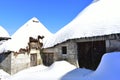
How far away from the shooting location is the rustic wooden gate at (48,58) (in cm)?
1843

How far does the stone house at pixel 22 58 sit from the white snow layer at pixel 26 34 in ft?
1.44

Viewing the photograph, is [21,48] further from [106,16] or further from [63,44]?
[106,16]

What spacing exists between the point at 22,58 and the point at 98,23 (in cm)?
780

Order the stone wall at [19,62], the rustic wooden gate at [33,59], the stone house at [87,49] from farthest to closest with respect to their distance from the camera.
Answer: the rustic wooden gate at [33,59], the stone wall at [19,62], the stone house at [87,49]

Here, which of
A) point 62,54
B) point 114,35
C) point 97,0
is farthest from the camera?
point 97,0

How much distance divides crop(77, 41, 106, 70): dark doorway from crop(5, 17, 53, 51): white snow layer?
5.72 m

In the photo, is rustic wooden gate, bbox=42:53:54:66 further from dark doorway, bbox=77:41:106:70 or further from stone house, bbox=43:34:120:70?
dark doorway, bbox=77:41:106:70

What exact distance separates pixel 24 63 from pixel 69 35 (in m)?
5.60

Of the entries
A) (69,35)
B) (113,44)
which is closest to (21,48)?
(69,35)

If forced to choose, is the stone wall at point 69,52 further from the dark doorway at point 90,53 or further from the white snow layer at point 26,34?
the white snow layer at point 26,34

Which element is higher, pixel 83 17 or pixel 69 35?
pixel 83 17

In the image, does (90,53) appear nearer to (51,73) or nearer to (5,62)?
(51,73)

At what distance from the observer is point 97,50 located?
14062mm

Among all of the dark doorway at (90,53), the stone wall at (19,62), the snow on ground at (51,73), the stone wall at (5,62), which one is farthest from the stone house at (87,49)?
the stone wall at (5,62)
